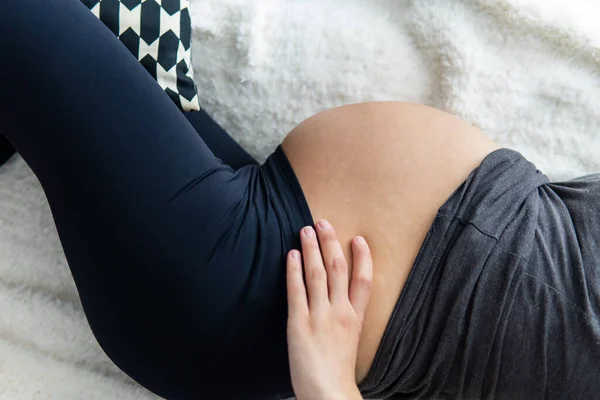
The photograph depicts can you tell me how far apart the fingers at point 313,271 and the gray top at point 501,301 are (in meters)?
0.10

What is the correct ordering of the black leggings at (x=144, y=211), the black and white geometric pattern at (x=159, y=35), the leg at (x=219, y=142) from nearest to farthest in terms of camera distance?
the black leggings at (x=144, y=211) < the black and white geometric pattern at (x=159, y=35) < the leg at (x=219, y=142)

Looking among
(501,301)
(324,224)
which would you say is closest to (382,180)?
(324,224)

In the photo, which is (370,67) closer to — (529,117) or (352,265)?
(529,117)

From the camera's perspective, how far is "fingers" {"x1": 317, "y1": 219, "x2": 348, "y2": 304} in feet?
2.41

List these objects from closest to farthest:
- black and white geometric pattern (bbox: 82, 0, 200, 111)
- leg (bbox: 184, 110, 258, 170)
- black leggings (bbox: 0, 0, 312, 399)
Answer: black leggings (bbox: 0, 0, 312, 399), black and white geometric pattern (bbox: 82, 0, 200, 111), leg (bbox: 184, 110, 258, 170)

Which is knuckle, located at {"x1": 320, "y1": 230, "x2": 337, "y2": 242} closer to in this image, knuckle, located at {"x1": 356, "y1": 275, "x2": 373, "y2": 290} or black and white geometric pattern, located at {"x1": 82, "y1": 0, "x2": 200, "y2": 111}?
knuckle, located at {"x1": 356, "y1": 275, "x2": 373, "y2": 290}

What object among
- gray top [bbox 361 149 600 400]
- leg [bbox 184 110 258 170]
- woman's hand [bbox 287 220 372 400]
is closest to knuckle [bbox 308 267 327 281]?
woman's hand [bbox 287 220 372 400]

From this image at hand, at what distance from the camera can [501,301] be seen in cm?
70

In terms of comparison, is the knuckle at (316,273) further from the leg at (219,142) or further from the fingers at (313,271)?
the leg at (219,142)

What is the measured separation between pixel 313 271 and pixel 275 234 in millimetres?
Answer: 68

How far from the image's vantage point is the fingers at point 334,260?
73 cm

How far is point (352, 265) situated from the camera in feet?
2.44

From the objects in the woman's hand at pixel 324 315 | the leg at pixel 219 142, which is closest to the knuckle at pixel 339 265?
the woman's hand at pixel 324 315

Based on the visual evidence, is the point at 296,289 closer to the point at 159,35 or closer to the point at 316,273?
the point at 316,273
